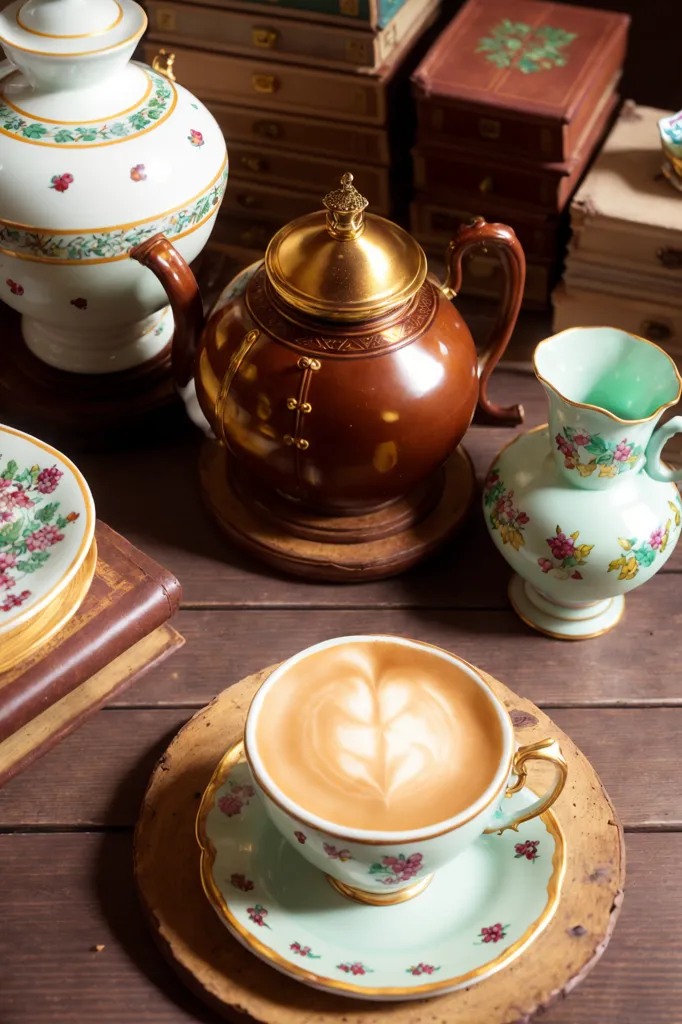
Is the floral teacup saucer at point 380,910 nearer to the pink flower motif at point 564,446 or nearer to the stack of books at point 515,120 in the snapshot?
the pink flower motif at point 564,446

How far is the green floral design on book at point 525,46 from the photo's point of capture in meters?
1.15

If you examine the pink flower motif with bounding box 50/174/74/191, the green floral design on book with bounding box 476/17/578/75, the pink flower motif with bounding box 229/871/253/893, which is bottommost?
the pink flower motif with bounding box 229/871/253/893

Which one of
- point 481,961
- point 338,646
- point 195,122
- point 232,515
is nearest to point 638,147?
point 195,122

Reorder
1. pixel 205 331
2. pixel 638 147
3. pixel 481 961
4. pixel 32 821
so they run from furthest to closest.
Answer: pixel 638 147
pixel 205 331
pixel 32 821
pixel 481 961

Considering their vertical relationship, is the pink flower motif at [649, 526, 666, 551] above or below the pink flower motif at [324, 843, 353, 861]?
below

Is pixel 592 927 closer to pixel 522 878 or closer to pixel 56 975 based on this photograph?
pixel 522 878

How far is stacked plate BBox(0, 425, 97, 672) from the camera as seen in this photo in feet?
2.46

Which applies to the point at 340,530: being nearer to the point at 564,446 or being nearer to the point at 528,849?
the point at 564,446

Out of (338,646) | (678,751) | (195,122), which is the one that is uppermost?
(195,122)

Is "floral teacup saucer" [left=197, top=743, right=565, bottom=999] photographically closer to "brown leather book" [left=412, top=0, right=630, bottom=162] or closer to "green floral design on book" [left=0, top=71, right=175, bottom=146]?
"green floral design on book" [left=0, top=71, right=175, bottom=146]

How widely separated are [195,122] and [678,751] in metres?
0.62

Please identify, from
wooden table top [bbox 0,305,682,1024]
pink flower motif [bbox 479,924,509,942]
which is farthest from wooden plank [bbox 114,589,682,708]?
pink flower motif [bbox 479,924,509,942]

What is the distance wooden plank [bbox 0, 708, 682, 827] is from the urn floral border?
176mm

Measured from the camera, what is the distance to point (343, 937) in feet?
2.18
